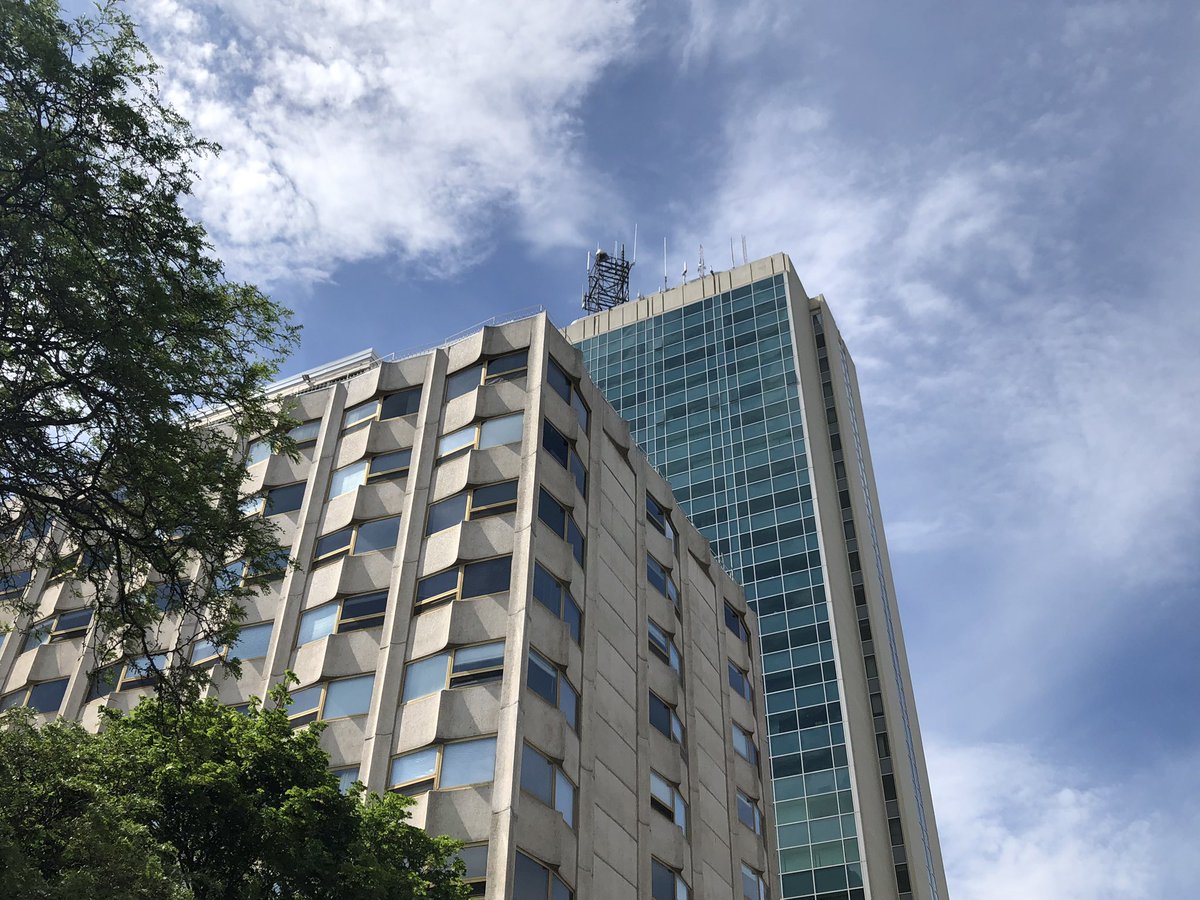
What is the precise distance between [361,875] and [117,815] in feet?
15.0

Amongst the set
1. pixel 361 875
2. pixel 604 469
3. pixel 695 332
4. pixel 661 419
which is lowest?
pixel 361 875

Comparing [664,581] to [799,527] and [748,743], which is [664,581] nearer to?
[748,743]

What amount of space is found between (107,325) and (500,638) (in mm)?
17663

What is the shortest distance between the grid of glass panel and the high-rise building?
0.13 m

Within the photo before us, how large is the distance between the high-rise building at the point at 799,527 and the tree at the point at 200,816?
59156mm

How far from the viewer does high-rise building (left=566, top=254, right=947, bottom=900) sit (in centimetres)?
7869

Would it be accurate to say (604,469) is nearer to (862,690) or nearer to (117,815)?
(117,815)

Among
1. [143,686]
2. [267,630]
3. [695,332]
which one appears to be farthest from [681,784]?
[695,332]

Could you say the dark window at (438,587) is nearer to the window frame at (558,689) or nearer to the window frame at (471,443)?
the window frame at (558,689)

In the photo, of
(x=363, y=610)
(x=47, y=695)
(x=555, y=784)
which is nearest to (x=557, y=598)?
(x=555, y=784)

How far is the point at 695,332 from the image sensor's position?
362 ft

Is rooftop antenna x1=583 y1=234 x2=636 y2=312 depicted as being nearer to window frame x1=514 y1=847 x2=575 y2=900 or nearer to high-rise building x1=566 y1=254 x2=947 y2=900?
high-rise building x1=566 y1=254 x2=947 y2=900

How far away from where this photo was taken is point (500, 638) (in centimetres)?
3241

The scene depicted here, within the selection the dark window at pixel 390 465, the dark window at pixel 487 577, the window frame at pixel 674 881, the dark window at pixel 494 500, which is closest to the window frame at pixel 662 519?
the dark window at pixel 494 500
